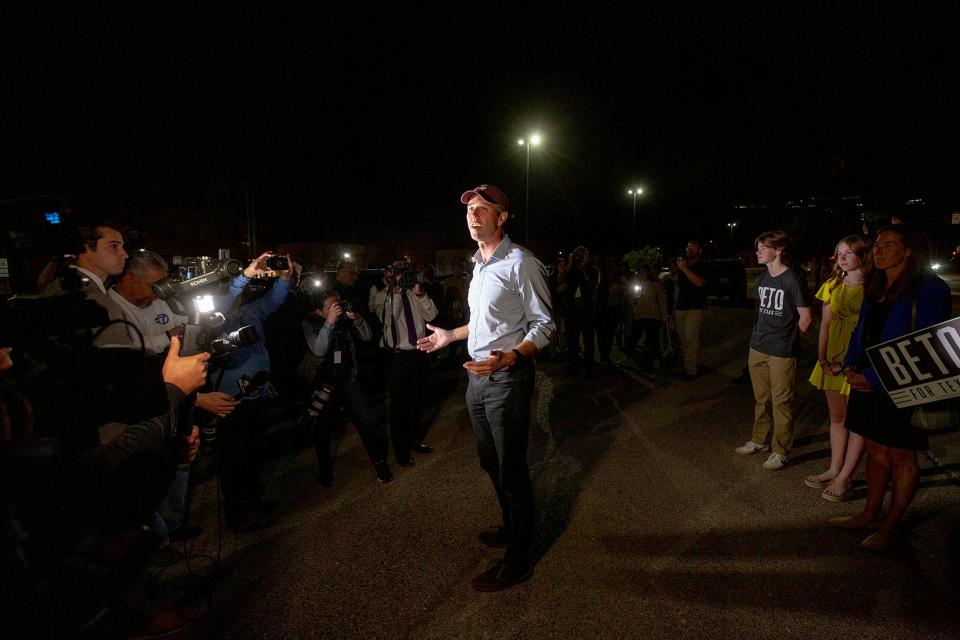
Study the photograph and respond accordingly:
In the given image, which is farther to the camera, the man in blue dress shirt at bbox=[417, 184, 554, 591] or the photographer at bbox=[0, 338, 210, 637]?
the man in blue dress shirt at bbox=[417, 184, 554, 591]

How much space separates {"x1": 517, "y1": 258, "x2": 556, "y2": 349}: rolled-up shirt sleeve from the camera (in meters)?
2.58

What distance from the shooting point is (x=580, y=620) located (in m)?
2.41

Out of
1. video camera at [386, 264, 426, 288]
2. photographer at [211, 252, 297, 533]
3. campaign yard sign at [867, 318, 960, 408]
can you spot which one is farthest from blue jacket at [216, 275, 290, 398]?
campaign yard sign at [867, 318, 960, 408]

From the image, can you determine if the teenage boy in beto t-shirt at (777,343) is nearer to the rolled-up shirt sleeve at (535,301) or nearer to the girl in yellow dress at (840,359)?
the girl in yellow dress at (840,359)

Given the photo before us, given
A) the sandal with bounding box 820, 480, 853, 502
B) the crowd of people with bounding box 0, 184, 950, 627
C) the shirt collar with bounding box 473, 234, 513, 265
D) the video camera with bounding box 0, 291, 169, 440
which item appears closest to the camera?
the video camera with bounding box 0, 291, 169, 440

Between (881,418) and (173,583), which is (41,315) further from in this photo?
(881,418)

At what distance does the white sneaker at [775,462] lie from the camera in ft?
13.4

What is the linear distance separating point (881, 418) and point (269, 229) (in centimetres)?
4304

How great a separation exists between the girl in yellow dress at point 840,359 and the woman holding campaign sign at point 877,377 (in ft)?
1.59

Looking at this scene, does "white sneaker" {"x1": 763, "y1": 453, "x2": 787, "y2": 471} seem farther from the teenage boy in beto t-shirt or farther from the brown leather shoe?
the brown leather shoe

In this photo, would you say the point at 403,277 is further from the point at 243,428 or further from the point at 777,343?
the point at 777,343

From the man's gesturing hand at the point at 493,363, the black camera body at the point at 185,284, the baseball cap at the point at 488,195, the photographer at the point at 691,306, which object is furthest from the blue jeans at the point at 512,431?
the photographer at the point at 691,306

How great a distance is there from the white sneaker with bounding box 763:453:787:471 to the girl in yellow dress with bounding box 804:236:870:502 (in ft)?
0.83

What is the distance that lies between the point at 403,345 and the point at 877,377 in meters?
3.61
